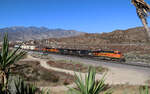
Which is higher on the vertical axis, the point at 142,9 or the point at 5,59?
the point at 142,9

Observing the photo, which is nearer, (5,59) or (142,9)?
(5,59)

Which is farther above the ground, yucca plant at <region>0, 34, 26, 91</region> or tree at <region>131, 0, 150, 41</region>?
tree at <region>131, 0, 150, 41</region>

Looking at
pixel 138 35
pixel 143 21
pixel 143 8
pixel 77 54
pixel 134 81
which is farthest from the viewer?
pixel 138 35

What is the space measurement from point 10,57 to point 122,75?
26.6m

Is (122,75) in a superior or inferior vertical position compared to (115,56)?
inferior

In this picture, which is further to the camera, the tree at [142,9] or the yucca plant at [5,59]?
the tree at [142,9]

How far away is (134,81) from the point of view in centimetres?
2536

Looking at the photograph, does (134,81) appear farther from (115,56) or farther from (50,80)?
(115,56)

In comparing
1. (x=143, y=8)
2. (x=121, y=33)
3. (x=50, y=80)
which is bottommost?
(x=50, y=80)

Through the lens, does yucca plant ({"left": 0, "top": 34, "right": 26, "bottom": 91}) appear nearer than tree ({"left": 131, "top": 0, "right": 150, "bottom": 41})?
Yes

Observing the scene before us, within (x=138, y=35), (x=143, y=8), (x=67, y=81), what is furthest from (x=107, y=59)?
(x=138, y=35)

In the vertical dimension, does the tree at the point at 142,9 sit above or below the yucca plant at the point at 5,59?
above

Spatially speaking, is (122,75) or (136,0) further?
(122,75)

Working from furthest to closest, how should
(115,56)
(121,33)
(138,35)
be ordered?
(121,33), (138,35), (115,56)
